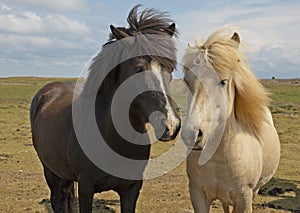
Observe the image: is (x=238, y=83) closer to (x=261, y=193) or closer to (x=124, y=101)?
(x=124, y=101)

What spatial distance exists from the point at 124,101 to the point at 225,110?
760mm

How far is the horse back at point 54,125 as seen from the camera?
3.78m

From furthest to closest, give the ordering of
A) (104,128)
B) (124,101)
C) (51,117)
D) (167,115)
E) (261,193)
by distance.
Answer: (261,193), (51,117), (104,128), (124,101), (167,115)

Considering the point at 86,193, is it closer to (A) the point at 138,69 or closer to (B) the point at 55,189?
(A) the point at 138,69

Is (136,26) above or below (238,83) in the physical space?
above

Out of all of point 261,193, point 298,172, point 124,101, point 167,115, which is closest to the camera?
point 167,115

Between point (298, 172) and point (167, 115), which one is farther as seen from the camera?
point (298, 172)

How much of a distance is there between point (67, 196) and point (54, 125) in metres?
0.94

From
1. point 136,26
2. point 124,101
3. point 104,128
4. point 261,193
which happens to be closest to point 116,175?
point 104,128

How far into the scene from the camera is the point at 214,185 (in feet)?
11.0

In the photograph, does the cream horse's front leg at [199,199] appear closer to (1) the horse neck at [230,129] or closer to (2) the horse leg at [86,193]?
(1) the horse neck at [230,129]

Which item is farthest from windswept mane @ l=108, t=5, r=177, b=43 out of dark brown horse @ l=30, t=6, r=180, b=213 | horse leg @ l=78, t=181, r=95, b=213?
horse leg @ l=78, t=181, r=95, b=213

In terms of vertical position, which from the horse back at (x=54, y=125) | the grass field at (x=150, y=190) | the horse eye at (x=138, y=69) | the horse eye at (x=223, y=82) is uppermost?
the horse eye at (x=138, y=69)

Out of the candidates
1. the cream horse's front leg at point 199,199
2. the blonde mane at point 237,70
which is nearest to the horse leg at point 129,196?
the cream horse's front leg at point 199,199
